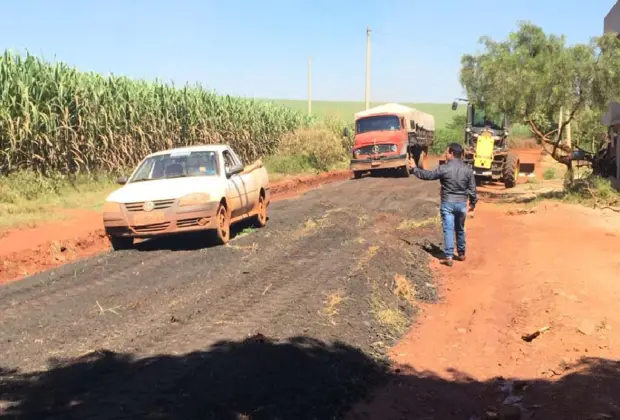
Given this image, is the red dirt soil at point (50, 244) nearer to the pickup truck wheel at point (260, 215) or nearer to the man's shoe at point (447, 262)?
the pickup truck wheel at point (260, 215)

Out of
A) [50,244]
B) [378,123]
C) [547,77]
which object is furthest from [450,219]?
[378,123]

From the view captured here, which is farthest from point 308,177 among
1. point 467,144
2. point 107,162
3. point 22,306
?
point 22,306

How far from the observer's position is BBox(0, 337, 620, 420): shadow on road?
410 centimetres

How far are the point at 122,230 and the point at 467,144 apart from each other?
16100 mm

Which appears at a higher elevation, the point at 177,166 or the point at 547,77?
the point at 547,77

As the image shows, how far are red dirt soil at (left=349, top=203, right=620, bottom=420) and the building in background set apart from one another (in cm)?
1062

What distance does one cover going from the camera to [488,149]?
21703mm

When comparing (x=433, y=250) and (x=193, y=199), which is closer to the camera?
(x=193, y=199)

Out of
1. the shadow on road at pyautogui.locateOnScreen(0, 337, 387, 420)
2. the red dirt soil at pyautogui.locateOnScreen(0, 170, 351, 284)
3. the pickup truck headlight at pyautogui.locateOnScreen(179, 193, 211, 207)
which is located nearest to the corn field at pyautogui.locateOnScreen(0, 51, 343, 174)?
the red dirt soil at pyautogui.locateOnScreen(0, 170, 351, 284)

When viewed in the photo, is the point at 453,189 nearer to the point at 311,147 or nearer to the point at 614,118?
the point at 614,118

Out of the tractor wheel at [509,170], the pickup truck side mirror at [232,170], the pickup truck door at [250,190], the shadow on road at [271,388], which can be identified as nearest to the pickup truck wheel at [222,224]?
the pickup truck side mirror at [232,170]

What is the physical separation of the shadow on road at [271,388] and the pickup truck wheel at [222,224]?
4.72 meters

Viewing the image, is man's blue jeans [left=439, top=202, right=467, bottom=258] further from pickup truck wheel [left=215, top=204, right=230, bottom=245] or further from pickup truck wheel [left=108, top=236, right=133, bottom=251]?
pickup truck wheel [left=108, top=236, right=133, bottom=251]

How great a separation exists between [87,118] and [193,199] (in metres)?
9.23
